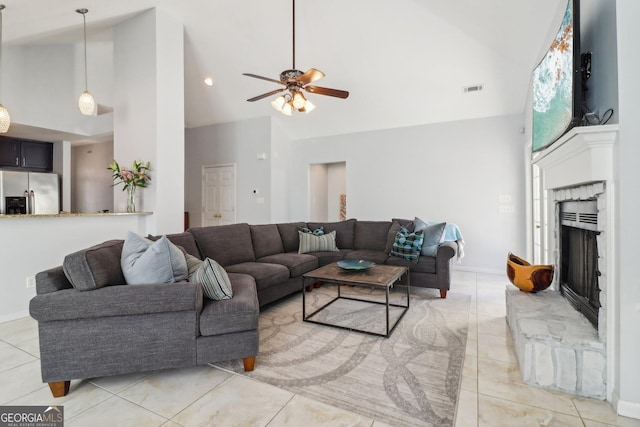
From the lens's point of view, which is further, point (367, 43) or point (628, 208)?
point (367, 43)

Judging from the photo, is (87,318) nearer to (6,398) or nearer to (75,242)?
(6,398)

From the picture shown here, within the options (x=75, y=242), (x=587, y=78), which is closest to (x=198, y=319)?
(x=75, y=242)

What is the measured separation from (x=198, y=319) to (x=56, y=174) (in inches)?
233

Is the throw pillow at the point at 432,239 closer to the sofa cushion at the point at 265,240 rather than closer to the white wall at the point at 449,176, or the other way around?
the white wall at the point at 449,176

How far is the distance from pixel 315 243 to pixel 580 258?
2.80 metres

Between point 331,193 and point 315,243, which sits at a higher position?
point 331,193

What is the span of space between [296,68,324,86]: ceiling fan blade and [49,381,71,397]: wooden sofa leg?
115 inches

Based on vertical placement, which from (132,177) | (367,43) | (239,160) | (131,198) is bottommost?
(131,198)

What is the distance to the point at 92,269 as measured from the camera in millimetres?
1683

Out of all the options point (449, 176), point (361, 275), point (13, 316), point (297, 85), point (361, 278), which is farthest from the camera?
point (449, 176)

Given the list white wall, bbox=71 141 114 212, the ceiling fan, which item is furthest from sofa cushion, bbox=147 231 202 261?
white wall, bbox=71 141 114 212

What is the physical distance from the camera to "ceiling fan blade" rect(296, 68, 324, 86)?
2.81 m

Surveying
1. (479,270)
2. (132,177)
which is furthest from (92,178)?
(479,270)

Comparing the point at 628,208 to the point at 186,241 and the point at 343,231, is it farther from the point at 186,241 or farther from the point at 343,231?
the point at 343,231
